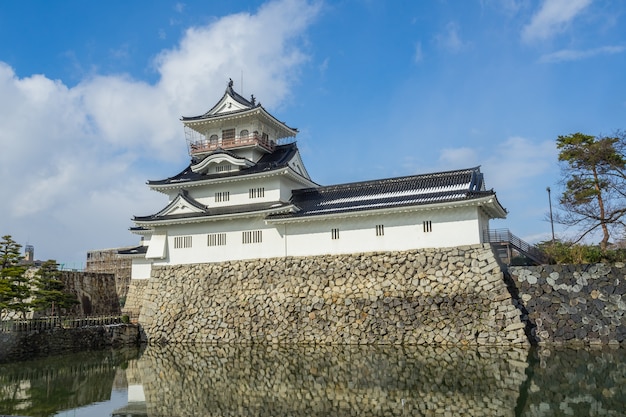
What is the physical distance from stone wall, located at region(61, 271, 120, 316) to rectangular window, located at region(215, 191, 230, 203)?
9791 millimetres

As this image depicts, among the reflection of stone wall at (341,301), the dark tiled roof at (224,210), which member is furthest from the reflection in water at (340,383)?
the dark tiled roof at (224,210)

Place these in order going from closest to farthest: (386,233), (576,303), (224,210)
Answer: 1. (576,303)
2. (386,233)
3. (224,210)

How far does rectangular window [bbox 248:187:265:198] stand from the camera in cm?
2156

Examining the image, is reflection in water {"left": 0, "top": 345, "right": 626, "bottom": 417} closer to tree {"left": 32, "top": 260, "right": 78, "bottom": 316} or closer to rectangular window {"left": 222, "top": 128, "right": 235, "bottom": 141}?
tree {"left": 32, "top": 260, "right": 78, "bottom": 316}

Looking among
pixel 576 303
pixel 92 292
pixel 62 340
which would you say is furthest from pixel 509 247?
pixel 92 292

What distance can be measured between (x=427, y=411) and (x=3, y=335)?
14180mm

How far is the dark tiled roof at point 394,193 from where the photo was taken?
18094 mm

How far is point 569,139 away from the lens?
19.8m

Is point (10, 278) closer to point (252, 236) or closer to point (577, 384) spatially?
point (252, 236)

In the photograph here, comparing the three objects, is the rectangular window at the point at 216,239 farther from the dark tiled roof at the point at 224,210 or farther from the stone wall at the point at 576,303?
the stone wall at the point at 576,303

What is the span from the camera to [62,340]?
18.1m

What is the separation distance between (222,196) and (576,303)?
14.6 metres

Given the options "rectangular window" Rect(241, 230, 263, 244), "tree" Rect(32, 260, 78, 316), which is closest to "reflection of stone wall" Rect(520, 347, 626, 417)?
"rectangular window" Rect(241, 230, 263, 244)

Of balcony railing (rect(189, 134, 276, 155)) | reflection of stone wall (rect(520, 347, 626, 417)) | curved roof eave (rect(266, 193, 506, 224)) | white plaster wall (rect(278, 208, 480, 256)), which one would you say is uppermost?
balcony railing (rect(189, 134, 276, 155))
